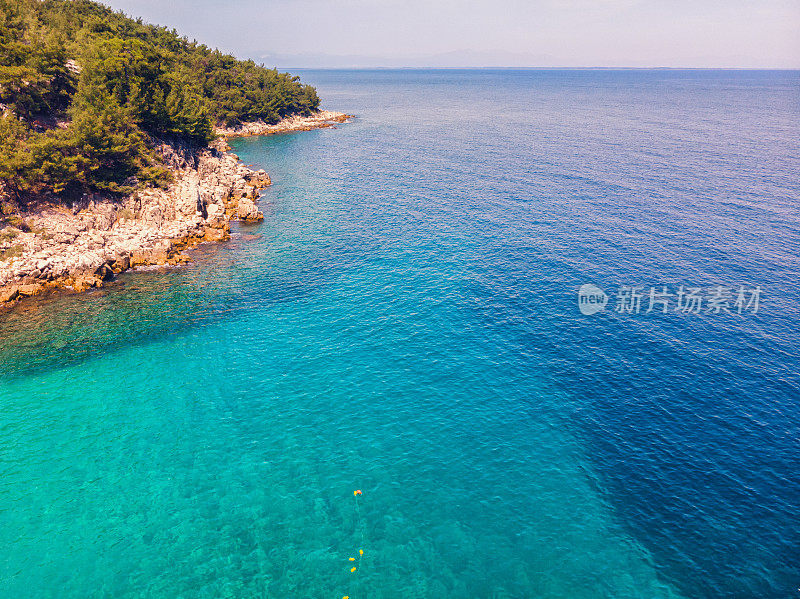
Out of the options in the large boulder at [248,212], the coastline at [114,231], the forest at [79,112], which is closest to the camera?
the coastline at [114,231]

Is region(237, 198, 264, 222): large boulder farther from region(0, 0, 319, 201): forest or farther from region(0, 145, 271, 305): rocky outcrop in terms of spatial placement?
region(0, 0, 319, 201): forest

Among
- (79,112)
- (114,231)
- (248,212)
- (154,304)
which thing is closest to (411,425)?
(154,304)

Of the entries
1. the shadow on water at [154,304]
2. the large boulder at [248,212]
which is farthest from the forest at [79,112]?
the shadow on water at [154,304]

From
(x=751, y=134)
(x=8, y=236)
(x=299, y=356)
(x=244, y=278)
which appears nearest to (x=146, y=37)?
(x=8, y=236)

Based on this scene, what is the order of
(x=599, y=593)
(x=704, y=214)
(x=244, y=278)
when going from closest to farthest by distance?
(x=599, y=593) → (x=244, y=278) → (x=704, y=214)

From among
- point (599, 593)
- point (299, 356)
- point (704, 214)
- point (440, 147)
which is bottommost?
point (599, 593)

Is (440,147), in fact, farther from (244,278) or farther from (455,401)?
(455,401)

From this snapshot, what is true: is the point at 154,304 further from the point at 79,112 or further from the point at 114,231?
the point at 79,112

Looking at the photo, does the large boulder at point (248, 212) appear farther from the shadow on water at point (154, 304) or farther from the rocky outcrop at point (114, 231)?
the shadow on water at point (154, 304)
